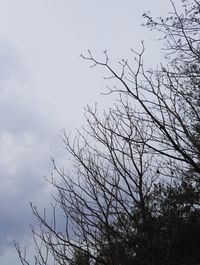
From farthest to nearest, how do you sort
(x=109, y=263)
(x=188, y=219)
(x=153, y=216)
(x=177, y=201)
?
(x=188, y=219), (x=177, y=201), (x=153, y=216), (x=109, y=263)

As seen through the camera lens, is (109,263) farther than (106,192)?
No

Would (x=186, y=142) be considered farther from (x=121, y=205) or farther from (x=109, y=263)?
(x=109, y=263)

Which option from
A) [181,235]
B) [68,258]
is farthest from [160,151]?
[181,235]

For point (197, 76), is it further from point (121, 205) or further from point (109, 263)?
point (109, 263)

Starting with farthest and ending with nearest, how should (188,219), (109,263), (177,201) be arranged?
(188,219) < (177,201) < (109,263)

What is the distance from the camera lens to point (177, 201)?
8.77m

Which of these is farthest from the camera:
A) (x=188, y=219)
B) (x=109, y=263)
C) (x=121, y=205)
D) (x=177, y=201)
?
(x=188, y=219)

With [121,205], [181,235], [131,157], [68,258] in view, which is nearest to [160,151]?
[131,157]

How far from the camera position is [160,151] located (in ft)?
22.0

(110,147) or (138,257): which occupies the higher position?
(110,147)

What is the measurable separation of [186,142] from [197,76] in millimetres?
1411

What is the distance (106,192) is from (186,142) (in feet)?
4.71

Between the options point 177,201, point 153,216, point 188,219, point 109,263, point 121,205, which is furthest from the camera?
point 188,219

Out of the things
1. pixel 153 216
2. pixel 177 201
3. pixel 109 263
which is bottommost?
pixel 109 263
